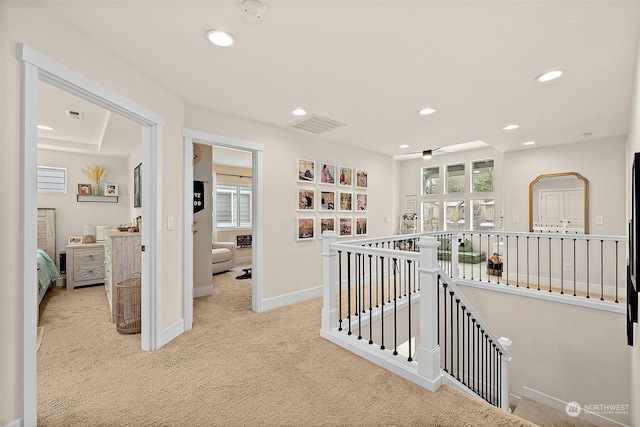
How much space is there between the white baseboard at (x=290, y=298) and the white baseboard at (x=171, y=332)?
1005 mm

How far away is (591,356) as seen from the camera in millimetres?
3791

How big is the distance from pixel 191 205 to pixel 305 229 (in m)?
1.65

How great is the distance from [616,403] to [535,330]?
1078 mm

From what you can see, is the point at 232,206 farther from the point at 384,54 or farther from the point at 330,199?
the point at 384,54

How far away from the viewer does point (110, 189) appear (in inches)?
225

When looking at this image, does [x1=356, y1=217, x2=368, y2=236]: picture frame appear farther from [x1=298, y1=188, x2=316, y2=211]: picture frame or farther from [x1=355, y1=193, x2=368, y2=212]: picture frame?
[x1=298, y1=188, x2=316, y2=211]: picture frame

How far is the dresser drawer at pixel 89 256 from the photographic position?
495 centimetres

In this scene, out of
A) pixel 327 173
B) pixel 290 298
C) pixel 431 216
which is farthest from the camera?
pixel 431 216

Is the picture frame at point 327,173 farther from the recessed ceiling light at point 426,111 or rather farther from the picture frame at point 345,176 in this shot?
the recessed ceiling light at point 426,111

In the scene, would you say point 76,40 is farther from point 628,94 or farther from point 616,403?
point 616,403

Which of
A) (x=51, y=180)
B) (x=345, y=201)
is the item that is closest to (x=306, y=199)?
(x=345, y=201)

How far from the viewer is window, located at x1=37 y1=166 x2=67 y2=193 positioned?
16.9ft

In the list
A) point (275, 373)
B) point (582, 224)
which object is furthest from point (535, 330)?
point (275, 373)

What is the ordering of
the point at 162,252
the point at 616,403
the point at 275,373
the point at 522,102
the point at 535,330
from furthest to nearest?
the point at 535,330, the point at 616,403, the point at 522,102, the point at 162,252, the point at 275,373
